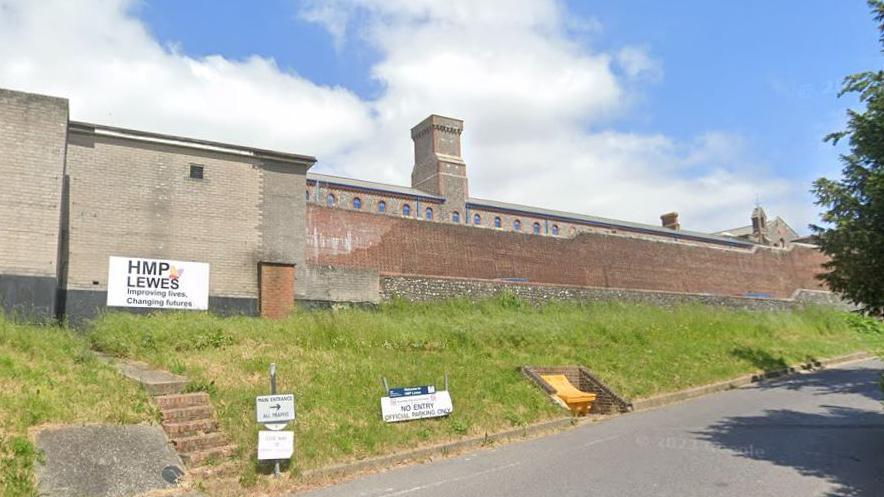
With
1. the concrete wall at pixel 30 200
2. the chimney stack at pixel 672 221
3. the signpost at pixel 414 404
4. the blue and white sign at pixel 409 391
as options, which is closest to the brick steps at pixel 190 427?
the signpost at pixel 414 404

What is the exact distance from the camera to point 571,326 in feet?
69.4

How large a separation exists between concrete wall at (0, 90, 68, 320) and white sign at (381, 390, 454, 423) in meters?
9.10

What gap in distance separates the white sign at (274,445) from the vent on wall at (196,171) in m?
11.8

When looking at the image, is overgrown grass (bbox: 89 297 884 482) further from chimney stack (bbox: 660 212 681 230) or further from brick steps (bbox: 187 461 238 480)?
chimney stack (bbox: 660 212 681 230)

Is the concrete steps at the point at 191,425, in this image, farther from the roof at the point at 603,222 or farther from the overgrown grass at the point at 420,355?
Result: the roof at the point at 603,222

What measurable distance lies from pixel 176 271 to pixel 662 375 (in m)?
13.7

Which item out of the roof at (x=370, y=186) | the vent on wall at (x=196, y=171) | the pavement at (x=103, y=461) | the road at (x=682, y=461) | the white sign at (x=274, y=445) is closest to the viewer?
the pavement at (x=103, y=461)

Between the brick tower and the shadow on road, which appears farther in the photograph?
the brick tower

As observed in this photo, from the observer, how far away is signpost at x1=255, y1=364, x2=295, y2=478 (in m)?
9.29

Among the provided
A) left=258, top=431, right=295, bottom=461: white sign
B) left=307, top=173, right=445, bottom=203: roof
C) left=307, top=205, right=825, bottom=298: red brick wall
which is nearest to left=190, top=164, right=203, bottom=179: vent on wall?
left=307, top=205, right=825, bottom=298: red brick wall

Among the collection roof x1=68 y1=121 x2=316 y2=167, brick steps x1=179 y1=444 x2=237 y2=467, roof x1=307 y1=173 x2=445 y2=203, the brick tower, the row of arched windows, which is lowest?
brick steps x1=179 y1=444 x2=237 y2=467

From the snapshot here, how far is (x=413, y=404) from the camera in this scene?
12109 millimetres

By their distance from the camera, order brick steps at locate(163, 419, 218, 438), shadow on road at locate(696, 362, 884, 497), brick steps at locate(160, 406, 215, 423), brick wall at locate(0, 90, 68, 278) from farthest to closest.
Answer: brick wall at locate(0, 90, 68, 278), brick steps at locate(160, 406, 215, 423), brick steps at locate(163, 419, 218, 438), shadow on road at locate(696, 362, 884, 497)

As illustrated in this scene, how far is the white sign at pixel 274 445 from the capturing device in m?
9.25
